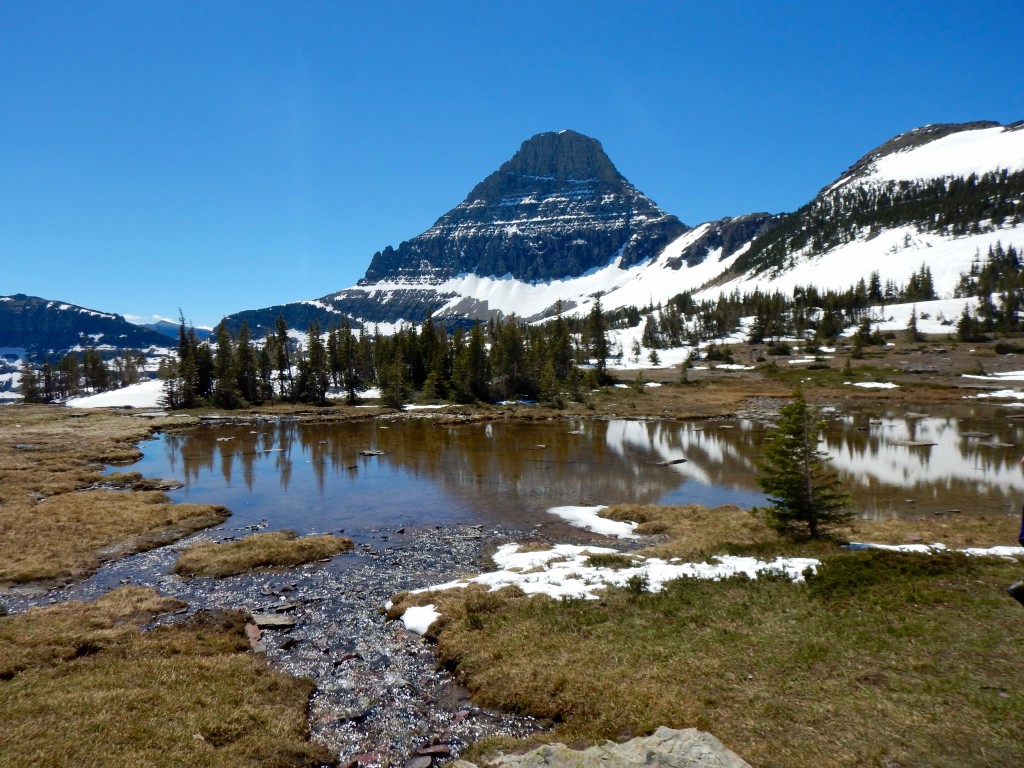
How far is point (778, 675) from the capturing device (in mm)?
11672

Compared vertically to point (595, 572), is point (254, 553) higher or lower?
lower

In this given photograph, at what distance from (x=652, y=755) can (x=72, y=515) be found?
3526cm

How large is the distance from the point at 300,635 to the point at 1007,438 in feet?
201

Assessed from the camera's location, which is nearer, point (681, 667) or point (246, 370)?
point (681, 667)

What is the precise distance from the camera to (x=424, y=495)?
37000 mm

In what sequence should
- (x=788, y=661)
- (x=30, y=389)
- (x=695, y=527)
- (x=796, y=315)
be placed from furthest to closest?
(x=796, y=315), (x=30, y=389), (x=695, y=527), (x=788, y=661)

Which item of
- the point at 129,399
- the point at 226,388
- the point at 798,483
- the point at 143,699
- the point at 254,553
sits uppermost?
the point at 226,388

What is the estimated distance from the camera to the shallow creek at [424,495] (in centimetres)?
1423

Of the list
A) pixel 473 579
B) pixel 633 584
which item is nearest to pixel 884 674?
pixel 633 584

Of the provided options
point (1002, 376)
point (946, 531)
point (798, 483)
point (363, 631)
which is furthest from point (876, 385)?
point (363, 631)

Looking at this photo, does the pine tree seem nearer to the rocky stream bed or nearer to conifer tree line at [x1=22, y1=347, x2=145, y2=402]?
the rocky stream bed

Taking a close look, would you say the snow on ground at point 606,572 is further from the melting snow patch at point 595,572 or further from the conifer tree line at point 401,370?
the conifer tree line at point 401,370

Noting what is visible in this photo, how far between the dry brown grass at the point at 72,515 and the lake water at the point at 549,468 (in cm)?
340

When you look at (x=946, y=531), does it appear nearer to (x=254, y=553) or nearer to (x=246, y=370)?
(x=254, y=553)
